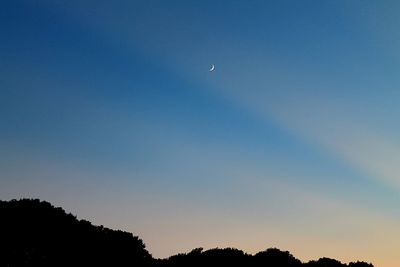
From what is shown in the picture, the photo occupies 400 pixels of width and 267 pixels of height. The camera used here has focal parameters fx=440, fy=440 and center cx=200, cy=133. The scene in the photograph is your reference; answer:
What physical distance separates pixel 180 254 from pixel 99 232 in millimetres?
15002

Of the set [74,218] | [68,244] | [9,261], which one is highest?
[74,218]

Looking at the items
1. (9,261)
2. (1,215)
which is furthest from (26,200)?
(9,261)

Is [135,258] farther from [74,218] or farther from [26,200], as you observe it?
[26,200]

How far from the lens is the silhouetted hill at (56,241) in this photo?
29297mm

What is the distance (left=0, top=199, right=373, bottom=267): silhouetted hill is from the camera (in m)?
29.3

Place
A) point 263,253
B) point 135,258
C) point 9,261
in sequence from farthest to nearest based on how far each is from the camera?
point 263,253 < point 135,258 < point 9,261

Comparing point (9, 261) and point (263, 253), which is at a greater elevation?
point (263, 253)

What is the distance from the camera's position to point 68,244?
109ft

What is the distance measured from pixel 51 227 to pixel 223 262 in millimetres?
22163

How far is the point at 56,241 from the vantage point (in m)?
32.2

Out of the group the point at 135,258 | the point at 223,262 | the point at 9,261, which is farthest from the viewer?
the point at 223,262

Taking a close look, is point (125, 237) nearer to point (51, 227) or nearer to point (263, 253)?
point (51, 227)

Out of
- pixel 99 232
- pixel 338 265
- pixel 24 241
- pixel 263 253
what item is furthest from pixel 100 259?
pixel 338 265

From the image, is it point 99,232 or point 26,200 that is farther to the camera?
point 99,232
